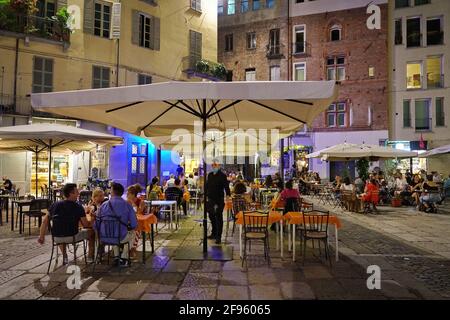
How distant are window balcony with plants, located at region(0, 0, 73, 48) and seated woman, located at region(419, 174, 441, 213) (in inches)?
634

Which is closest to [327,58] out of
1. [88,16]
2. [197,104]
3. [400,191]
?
[400,191]

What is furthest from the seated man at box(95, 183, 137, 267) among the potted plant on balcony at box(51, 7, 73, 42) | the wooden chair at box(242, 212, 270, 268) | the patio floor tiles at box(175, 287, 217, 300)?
the potted plant on balcony at box(51, 7, 73, 42)

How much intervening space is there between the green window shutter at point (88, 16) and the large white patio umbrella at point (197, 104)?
35.7 feet

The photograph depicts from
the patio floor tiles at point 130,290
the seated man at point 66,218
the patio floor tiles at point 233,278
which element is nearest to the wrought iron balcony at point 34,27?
the seated man at point 66,218

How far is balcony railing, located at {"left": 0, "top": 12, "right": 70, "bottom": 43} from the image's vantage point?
15211mm

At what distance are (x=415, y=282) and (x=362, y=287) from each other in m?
0.91

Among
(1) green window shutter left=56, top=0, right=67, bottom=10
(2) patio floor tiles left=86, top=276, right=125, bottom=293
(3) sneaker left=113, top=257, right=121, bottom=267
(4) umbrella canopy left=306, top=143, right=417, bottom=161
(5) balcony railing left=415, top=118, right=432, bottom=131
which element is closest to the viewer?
(2) patio floor tiles left=86, top=276, right=125, bottom=293

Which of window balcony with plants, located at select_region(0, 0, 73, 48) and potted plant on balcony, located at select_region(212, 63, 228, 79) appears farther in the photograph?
potted plant on balcony, located at select_region(212, 63, 228, 79)

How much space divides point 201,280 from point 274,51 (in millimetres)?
26386

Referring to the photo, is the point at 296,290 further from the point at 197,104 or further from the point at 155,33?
the point at 155,33

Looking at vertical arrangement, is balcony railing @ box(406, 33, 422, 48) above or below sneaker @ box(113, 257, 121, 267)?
above

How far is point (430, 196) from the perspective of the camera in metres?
13.3

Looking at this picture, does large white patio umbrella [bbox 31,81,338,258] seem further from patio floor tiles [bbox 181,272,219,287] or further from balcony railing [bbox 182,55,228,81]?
balcony railing [bbox 182,55,228,81]

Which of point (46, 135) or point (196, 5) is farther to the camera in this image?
point (196, 5)
